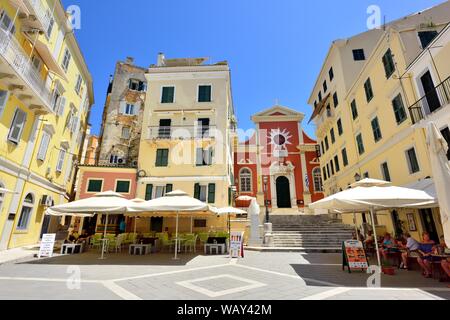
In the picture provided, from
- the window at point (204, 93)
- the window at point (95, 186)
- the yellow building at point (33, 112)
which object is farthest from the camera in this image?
the window at point (204, 93)

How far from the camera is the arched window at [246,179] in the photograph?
25047 mm

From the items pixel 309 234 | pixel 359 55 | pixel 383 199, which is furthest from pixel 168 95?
pixel 383 199

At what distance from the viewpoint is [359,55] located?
1917 cm

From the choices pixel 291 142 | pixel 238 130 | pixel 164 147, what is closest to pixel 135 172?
pixel 164 147

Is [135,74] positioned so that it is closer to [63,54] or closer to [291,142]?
[63,54]

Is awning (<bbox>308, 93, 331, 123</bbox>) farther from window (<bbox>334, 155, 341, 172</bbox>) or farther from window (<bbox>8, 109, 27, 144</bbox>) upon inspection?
window (<bbox>8, 109, 27, 144</bbox>)

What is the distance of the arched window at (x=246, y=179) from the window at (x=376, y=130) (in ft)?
44.1

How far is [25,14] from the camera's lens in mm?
11500

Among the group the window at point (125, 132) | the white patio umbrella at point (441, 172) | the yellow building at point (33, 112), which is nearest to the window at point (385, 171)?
the white patio umbrella at point (441, 172)

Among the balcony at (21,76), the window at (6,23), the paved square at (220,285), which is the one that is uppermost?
the window at (6,23)

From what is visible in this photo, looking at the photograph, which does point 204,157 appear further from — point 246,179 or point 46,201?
point 46,201

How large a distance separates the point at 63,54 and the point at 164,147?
9.49m

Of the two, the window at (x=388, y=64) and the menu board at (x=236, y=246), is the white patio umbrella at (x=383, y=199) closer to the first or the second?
the menu board at (x=236, y=246)

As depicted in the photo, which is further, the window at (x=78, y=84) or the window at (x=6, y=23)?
the window at (x=78, y=84)
